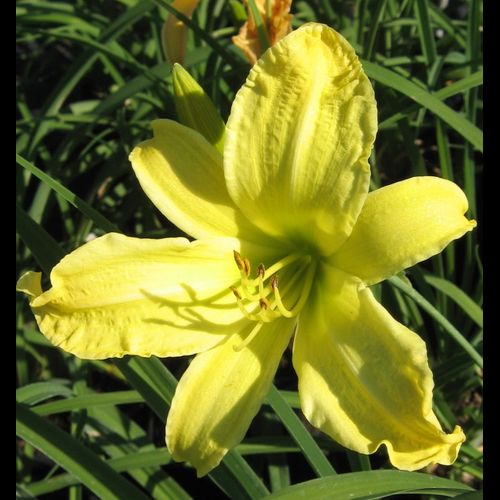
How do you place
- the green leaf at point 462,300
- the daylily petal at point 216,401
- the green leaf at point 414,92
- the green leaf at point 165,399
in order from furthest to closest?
the green leaf at point 462,300, the green leaf at point 414,92, the green leaf at point 165,399, the daylily petal at point 216,401

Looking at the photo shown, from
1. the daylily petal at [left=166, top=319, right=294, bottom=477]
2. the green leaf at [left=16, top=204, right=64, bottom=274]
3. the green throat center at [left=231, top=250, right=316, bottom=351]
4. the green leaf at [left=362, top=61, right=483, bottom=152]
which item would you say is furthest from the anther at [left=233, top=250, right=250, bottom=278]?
Result: the green leaf at [left=362, top=61, right=483, bottom=152]

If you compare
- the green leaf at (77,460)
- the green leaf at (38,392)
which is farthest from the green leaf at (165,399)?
the green leaf at (38,392)

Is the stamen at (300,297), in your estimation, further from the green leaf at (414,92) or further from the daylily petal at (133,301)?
the green leaf at (414,92)

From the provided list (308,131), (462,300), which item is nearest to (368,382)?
(308,131)

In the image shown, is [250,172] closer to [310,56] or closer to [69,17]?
[310,56]

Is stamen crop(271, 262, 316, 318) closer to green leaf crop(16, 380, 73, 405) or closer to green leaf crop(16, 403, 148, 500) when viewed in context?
green leaf crop(16, 403, 148, 500)

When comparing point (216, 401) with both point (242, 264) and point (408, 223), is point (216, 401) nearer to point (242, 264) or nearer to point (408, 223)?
point (242, 264)
